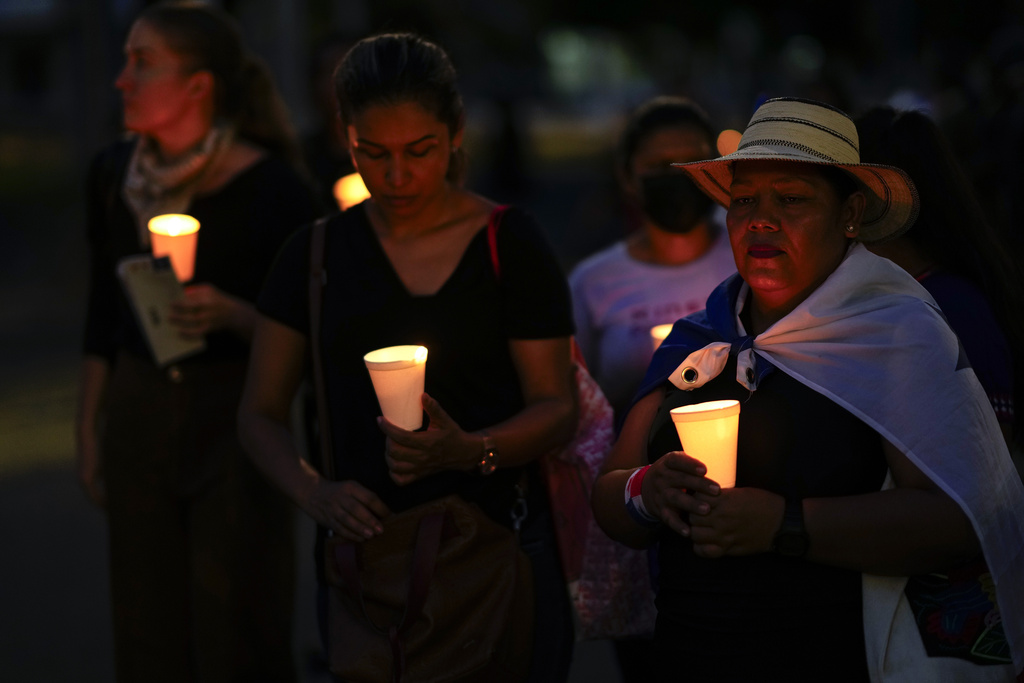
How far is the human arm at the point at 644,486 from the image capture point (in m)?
2.54

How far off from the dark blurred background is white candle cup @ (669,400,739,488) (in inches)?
51.2

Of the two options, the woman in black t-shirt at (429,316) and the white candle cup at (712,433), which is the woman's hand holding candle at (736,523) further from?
the woman in black t-shirt at (429,316)

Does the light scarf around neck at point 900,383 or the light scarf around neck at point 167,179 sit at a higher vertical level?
the light scarf around neck at point 167,179

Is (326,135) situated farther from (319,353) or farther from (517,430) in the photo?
(517,430)

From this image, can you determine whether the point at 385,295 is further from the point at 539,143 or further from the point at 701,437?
the point at 539,143

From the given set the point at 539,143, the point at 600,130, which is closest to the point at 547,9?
the point at 539,143

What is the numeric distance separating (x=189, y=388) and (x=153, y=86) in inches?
41.1

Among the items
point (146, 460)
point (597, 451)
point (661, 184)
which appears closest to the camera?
point (597, 451)

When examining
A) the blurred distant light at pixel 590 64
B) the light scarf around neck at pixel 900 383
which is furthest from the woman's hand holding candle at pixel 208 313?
the blurred distant light at pixel 590 64

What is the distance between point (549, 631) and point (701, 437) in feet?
3.04

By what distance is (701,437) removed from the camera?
2441mm

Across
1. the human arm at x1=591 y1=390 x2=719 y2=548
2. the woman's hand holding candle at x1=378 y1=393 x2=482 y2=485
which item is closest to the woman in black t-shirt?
the woman's hand holding candle at x1=378 y1=393 x2=482 y2=485

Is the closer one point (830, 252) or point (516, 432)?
point (830, 252)

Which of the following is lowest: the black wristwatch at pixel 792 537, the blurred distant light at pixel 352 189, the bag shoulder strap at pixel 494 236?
the black wristwatch at pixel 792 537
